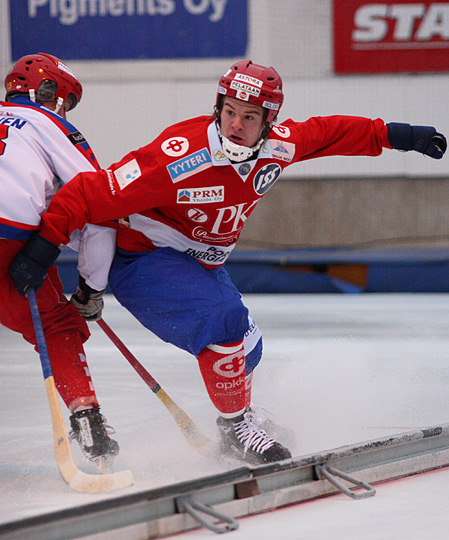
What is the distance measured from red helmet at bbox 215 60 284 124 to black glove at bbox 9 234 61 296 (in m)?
0.55

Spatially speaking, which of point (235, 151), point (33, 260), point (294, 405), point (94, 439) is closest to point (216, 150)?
point (235, 151)

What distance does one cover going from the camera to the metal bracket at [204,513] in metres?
1.38

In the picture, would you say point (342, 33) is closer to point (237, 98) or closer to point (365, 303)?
point (365, 303)

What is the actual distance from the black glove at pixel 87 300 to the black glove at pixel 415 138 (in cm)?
96

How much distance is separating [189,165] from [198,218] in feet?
0.53

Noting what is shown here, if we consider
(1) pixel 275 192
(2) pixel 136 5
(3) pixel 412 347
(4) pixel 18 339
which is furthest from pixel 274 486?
(2) pixel 136 5

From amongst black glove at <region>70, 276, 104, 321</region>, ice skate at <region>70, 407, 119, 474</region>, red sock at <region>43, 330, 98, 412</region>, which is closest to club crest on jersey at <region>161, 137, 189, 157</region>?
black glove at <region>70, 276, 104, 321</region>

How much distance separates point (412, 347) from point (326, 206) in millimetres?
4161

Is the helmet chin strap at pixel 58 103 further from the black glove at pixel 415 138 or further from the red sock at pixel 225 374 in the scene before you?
the black glove at pixel 415 138

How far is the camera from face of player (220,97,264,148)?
5.99 ft

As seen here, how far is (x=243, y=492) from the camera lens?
1492 mm

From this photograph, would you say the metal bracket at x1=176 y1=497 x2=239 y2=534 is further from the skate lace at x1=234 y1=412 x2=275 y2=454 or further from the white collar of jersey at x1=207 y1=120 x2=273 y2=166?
the white collar of jersey at x1=207 y1=120 x2=273 y2=166

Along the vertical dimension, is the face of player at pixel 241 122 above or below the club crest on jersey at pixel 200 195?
above

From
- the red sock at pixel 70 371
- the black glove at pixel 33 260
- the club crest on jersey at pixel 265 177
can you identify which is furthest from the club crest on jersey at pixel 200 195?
the red sock at pixel 70 371
